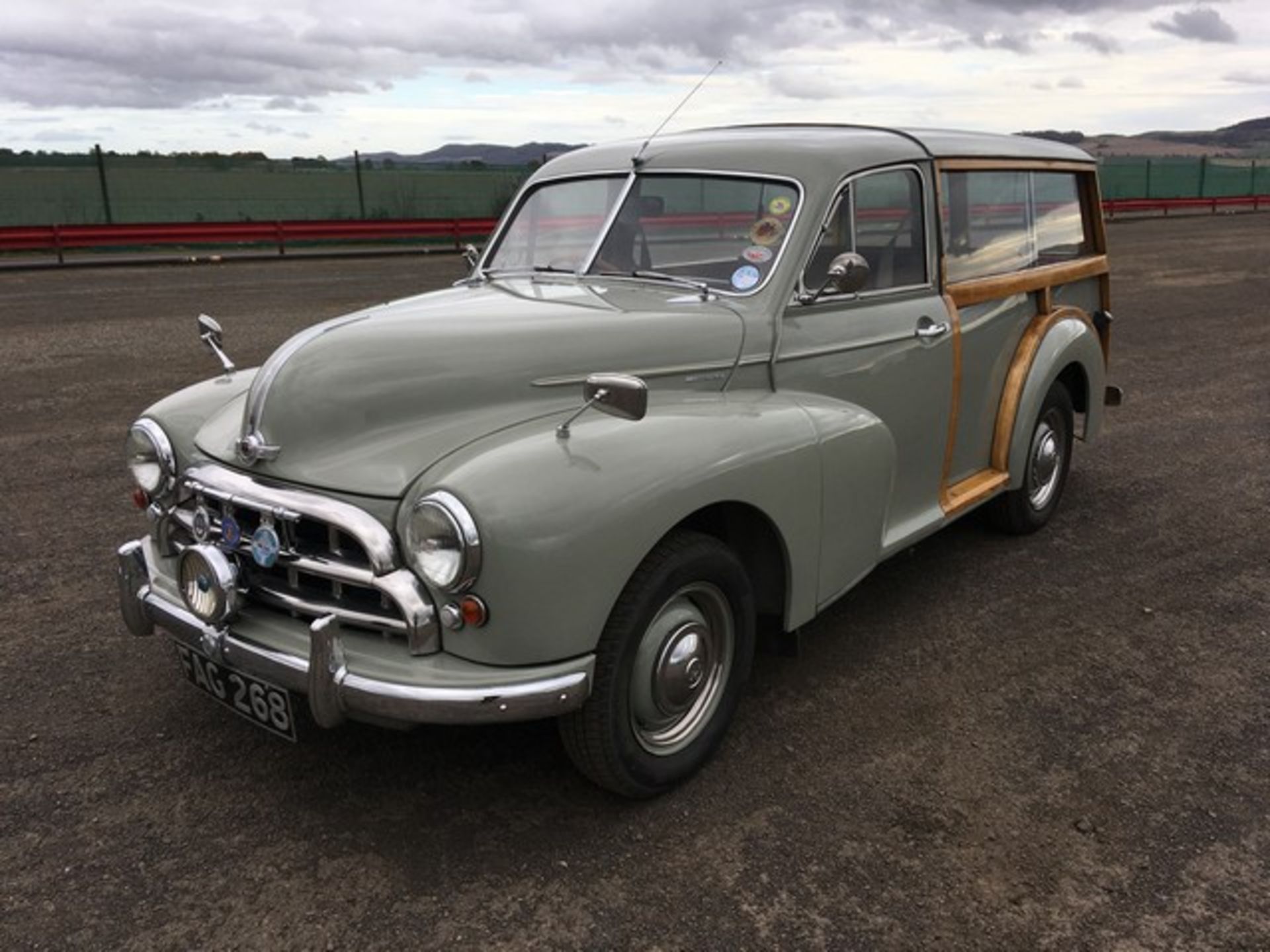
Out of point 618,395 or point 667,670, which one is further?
point 667,670

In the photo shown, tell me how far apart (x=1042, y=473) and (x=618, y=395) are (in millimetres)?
3206

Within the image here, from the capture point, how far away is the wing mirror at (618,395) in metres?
2.53

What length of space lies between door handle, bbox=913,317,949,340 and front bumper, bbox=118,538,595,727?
6.79 ft

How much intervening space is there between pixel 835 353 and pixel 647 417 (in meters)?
0.99

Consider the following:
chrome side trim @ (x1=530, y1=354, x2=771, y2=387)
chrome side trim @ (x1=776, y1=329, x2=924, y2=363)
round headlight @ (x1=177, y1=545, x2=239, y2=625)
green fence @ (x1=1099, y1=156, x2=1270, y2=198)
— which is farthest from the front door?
green fence @ (x1=1099, y1=156, x2=1270, y2=198)

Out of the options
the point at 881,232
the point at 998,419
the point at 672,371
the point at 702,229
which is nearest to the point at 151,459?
the point at 672,371

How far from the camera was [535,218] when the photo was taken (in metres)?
4.16

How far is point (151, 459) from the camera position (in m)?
3.11

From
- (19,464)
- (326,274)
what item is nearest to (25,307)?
(326,274)

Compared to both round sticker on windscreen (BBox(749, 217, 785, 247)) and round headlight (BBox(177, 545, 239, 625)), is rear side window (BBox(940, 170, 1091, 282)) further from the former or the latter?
round headlight (BBox(177, 545, 239, 625))

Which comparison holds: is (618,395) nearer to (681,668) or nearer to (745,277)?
(681,668)

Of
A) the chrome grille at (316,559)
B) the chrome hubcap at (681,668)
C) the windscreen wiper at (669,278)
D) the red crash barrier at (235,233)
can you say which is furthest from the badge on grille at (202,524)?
the red crash barrier at (235,233)

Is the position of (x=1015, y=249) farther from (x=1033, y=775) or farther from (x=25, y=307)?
(x=25, y=307)

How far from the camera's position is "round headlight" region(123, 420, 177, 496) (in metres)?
3.04
